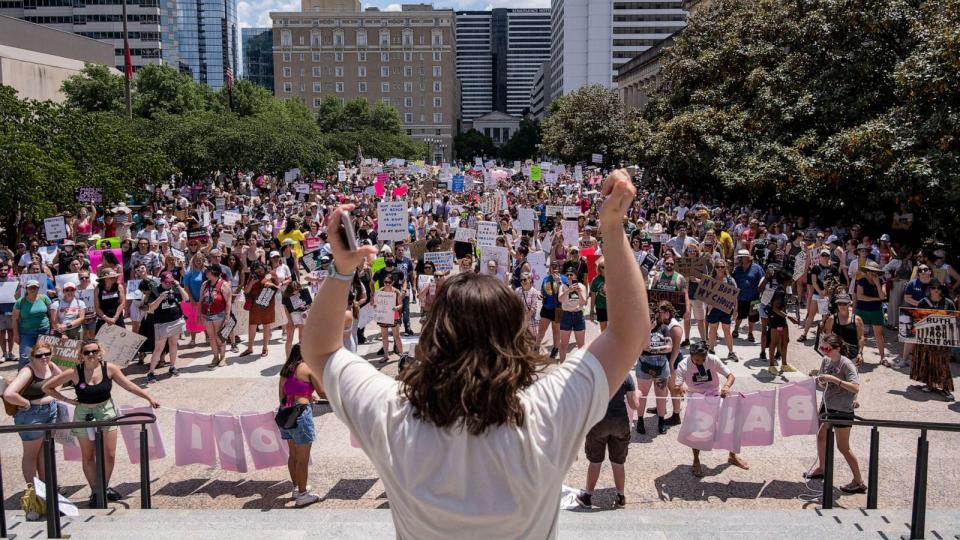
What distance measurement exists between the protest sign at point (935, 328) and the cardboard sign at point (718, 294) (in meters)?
2.45

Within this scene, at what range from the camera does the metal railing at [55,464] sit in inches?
227

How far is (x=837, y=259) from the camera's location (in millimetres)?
14961

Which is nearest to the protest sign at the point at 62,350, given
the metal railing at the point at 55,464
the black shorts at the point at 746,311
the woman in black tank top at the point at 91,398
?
the woman in black tank top at the point at 91,398

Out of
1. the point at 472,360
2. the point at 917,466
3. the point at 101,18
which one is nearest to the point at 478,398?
the point at 472,360

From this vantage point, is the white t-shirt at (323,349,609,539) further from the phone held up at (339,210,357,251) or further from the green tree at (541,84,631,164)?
the green tree at (541,84,631,164)

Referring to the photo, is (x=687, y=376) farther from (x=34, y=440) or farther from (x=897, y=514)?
(x=34, y=440)

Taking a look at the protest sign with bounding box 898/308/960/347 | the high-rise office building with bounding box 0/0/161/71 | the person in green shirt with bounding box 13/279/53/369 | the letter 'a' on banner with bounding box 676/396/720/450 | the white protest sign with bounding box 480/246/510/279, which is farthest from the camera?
the high-rise office building with bounding box 0/0/161/71

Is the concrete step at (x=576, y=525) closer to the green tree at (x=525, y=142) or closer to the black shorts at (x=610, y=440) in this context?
the black shorts at (x=610, y=440)

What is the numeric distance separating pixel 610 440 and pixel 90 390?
15.7ft

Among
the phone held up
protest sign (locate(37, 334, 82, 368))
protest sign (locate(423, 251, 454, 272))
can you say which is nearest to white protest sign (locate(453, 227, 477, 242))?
protest sign (locate(423, 251, 454, 272))

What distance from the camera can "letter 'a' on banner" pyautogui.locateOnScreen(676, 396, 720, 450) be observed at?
7828mm

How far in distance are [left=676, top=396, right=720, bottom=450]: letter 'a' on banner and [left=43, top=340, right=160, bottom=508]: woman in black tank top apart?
515 centimetres

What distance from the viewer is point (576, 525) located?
6160 millimetres

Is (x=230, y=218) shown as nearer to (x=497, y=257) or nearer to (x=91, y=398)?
(x=497, y=257)
